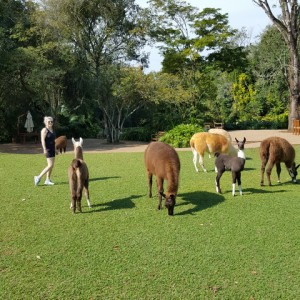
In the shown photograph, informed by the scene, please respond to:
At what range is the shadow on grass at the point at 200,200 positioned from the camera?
7.64 m

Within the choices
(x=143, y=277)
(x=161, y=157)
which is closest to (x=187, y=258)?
(x=143, y=277)

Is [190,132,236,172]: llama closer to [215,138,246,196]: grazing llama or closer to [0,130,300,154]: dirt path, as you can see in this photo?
[215,138,246,196]: grazing llama

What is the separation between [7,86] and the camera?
2372 cm

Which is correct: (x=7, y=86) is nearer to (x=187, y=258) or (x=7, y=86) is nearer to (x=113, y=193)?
(x=113, y=193)

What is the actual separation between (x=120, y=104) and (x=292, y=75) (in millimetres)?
14415

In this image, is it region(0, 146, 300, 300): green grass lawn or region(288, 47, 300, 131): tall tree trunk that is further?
region(288, 47, 300, 131): tall tree trunk

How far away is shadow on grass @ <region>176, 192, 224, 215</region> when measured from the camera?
7637mm

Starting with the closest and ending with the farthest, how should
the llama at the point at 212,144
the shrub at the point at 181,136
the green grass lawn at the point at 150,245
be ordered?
the green grass lawn at the point at 150,245 → the llama at the point at 212,144 → the shrub at the point at 181,136

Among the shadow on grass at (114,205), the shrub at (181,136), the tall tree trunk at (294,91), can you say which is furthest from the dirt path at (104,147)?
the shadow on grass at (114,205)

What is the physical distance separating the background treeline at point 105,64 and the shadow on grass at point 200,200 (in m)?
15.0

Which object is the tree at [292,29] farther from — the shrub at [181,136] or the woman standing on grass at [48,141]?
the woman standing on grass at [48,141]

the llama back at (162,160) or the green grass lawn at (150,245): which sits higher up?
the llama back at (162,160)

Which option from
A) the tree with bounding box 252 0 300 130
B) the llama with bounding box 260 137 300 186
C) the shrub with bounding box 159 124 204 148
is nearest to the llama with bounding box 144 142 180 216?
the llama with bounding box 260 137 300 186

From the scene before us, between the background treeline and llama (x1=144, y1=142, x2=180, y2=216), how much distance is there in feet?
49.0
